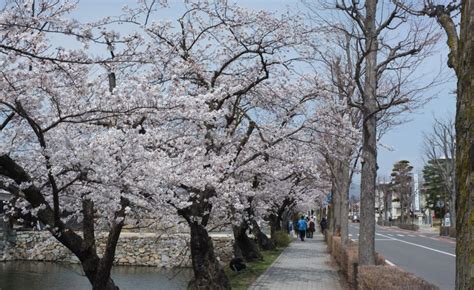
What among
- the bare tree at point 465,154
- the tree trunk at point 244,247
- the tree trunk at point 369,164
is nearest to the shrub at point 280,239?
the tree trunk at point 244,247

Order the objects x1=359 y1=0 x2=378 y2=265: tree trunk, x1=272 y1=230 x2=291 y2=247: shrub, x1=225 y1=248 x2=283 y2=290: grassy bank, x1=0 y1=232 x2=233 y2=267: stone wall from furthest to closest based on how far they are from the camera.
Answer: x1=272 y1=230 x2=291 y2=247: shrub → x1=0 y1=232 x2=233 y2=267: stone wall → x1=225 y1=248 x2=283 y2=290: grassy bank → x1=359 y1=0 x2=378 y2=265: tree trunk

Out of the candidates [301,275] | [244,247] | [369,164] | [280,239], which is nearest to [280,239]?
[280,239]

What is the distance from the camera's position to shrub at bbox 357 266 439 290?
6.69 m

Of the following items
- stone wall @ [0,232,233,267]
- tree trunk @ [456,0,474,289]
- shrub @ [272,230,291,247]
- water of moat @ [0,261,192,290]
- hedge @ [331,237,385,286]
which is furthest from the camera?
shrub @ [272,230,291,247]

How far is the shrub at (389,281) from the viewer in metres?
6.69

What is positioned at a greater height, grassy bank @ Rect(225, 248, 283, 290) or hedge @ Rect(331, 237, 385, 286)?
hedge @ Rect(331, 237, 385, 286)

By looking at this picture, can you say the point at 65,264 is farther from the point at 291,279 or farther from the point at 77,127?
the point at 77,127

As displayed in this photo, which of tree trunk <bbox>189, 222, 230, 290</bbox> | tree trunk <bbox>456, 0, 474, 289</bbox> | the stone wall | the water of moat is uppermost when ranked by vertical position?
tree trunk <bbox>456, 0, 474, 289</bbox>

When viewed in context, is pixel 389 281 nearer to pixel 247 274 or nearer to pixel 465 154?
pixel 465 154

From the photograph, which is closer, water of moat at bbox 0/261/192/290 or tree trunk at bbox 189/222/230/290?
tree trunk at bbox 189/222/230/290

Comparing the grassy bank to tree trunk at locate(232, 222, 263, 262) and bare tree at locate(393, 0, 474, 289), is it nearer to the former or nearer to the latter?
tree trunk at locate(232, 222, 263, 262)

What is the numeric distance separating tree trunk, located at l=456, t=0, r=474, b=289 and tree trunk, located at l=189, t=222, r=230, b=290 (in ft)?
29.6

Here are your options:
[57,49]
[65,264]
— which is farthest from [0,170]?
[65,264]

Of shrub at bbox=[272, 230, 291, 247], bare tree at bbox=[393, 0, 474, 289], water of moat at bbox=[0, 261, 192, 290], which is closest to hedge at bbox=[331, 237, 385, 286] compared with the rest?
water of moat at bbox=[0, 261, 192, 290]
